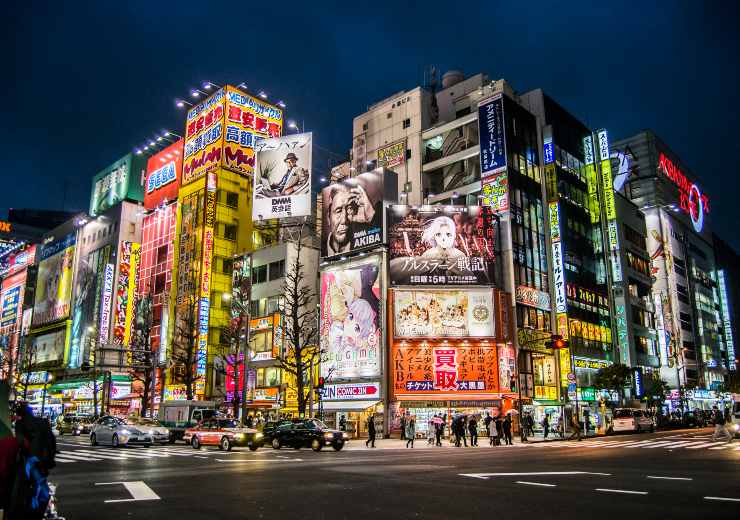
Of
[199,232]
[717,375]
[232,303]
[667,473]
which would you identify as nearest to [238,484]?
[667,473]

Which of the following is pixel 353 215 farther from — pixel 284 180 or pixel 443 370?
pixel 443 370

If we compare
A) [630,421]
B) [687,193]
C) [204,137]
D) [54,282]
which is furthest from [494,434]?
[687,193]

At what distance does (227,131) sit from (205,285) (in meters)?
17.7

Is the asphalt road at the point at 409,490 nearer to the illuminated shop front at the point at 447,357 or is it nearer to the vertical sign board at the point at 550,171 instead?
the illuminated shop front at the point at 447,357

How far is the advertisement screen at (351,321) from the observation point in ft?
149

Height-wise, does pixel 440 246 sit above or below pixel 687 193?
below

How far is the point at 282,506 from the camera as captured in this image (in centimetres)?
941

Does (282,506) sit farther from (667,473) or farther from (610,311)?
(610,311)

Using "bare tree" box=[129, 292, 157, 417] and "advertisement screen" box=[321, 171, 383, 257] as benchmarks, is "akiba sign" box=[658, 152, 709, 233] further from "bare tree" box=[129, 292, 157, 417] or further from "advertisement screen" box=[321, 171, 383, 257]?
"bare tree" box=[129, 292, 157, 417]

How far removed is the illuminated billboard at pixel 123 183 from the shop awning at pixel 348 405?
46.8 meters

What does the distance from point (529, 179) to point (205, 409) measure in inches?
1430

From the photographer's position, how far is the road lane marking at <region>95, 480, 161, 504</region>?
10423 millimetres

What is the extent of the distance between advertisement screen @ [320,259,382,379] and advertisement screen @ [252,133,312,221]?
8.08m

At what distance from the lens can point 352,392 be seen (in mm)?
45000
